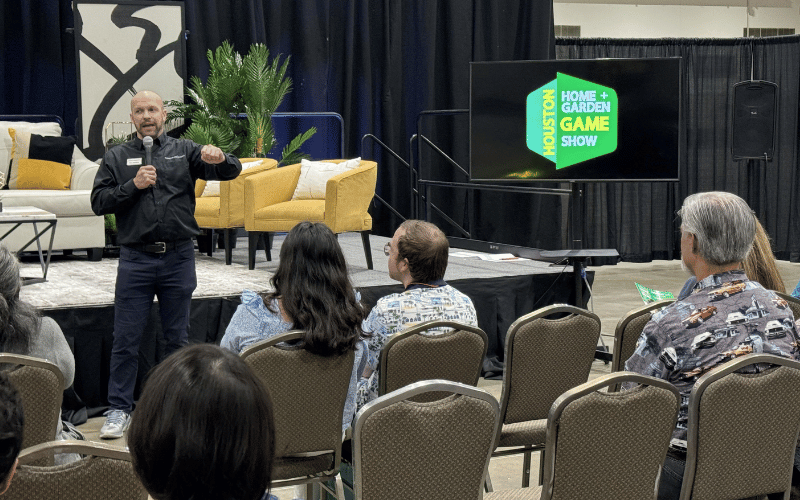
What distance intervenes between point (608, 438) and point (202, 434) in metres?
1.09

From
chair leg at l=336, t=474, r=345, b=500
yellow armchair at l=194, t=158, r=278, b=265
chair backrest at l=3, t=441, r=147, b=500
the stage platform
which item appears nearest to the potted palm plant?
the stage platform

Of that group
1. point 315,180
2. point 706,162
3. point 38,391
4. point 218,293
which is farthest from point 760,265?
point 706,162

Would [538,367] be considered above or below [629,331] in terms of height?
below

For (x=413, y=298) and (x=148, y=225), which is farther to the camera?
(x=148, y=225)

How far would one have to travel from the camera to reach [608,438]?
1.93 metres

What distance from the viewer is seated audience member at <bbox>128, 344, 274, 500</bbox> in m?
1.09

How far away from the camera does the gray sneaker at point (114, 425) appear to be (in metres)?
3.89

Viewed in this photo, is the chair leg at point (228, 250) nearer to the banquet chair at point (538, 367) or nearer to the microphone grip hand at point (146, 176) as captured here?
the microphone grip hand at point (146, 176)

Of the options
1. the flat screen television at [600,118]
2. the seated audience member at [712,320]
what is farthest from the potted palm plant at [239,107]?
the seated audience member at [712,320]

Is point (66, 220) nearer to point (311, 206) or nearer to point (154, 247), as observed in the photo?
point (311, 206)

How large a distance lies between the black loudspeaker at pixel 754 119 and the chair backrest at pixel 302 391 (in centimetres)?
827

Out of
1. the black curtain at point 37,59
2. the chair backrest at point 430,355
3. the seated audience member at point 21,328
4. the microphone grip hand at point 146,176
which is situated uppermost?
the black curtain at point 37,59

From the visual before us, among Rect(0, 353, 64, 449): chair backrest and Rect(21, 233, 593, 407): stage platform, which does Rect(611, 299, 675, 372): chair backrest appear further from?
Rect(0, 353, 64, 449): chair backrest

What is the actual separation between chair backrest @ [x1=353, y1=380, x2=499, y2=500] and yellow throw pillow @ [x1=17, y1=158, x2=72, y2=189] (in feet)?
18.4
